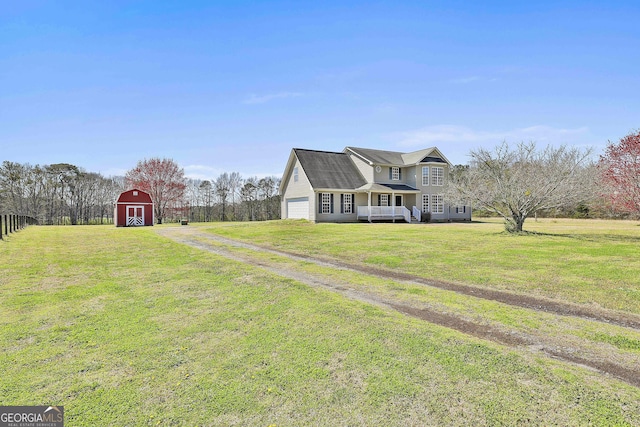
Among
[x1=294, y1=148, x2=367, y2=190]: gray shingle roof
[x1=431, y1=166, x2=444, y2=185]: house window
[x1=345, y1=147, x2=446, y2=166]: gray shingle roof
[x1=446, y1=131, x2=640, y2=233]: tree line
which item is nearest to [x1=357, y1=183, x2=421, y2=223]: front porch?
[x1=294, y1=148, x2=367, y2=190]: gray shingle roof

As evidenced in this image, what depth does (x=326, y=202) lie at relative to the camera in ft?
95.6

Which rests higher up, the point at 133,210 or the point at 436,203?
the point at 436,203

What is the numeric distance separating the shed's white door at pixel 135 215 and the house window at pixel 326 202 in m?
18.9

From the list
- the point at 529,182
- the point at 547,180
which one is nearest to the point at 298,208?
the point at 529,182

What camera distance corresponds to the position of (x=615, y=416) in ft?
8.73

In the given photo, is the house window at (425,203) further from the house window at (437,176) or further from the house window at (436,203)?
the house window at (437,176)

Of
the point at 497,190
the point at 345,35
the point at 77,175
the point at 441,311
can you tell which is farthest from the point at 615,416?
the point at 77,175

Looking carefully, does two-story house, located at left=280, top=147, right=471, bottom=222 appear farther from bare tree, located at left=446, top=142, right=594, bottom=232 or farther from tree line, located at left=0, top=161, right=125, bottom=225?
tree line, located at left=0, top=161, right=125, bottom=225

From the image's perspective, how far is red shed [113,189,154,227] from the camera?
31.9 meters

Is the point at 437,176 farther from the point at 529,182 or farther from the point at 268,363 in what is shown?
the point at 268,363

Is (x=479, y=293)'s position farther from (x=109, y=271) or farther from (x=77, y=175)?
(x=77, y=175)

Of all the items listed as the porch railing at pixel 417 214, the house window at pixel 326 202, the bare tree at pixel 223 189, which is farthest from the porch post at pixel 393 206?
the bare tree at pixel 223 189

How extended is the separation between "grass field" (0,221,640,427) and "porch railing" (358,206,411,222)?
22.5m

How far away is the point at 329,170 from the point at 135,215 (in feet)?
65.5
